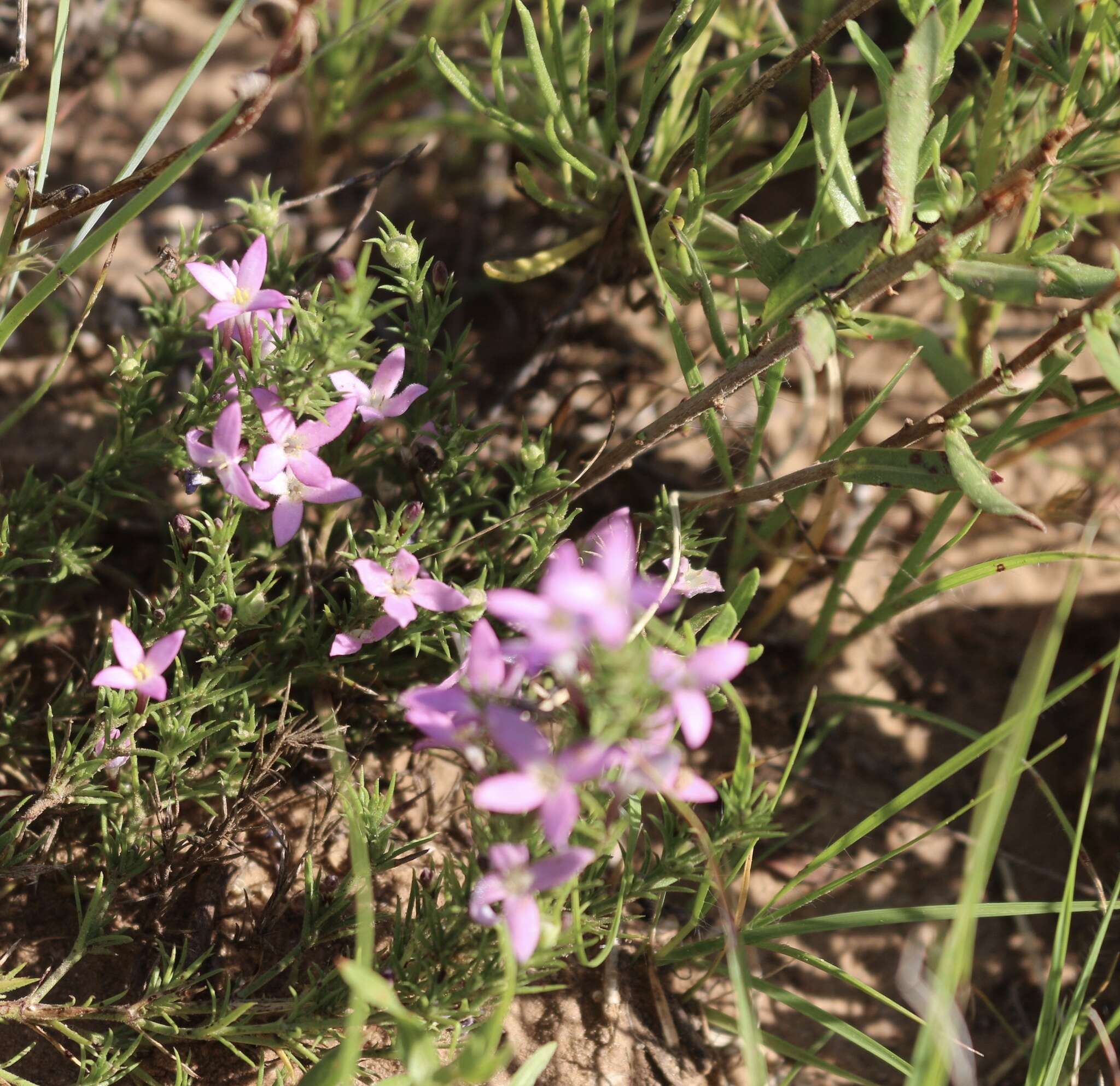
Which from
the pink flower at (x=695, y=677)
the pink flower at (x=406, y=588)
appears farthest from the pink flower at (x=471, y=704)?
the pink flower at (x=406, y=588)

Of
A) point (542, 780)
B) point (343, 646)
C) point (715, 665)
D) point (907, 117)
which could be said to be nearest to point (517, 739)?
point (542, 780)

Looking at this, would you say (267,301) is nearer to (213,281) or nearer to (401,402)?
(213,281)

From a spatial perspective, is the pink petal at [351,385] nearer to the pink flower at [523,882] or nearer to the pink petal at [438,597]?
the pink petal at [438,597]

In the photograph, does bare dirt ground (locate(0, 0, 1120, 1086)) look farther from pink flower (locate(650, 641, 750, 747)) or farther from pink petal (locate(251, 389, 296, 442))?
pink flower (locate(650, 641, 750, 747))

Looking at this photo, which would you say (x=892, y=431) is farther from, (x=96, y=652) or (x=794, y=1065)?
(x=96, y=652)

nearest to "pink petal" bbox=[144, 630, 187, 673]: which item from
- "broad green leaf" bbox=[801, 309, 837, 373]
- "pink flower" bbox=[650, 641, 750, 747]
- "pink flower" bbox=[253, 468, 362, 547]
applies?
"pink flower" bbox=[253, 468, 362, 547]
